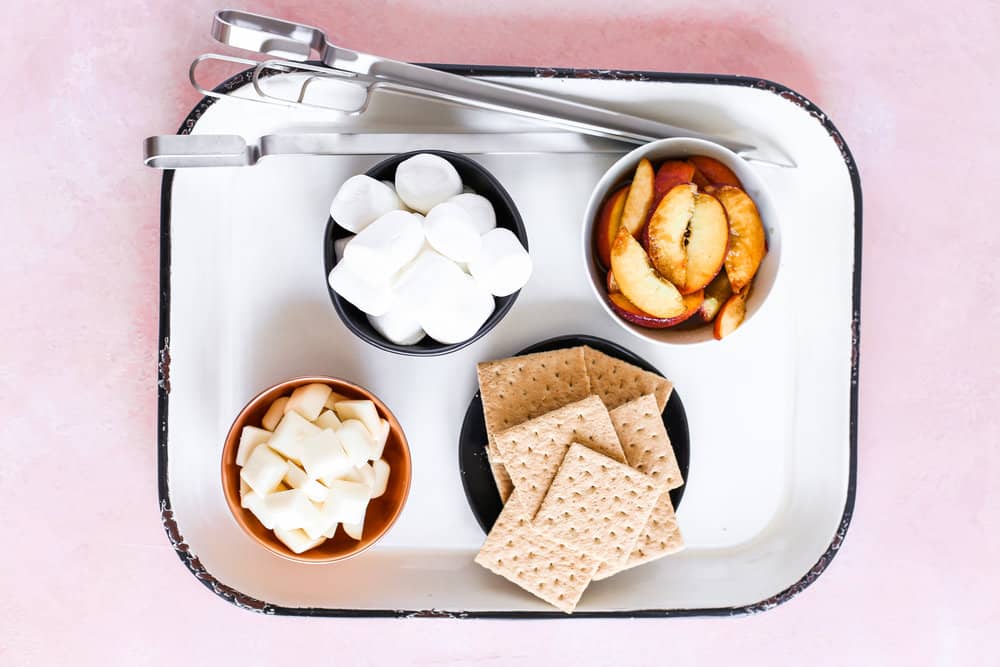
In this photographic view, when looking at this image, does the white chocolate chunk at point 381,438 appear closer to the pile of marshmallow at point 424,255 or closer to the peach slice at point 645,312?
the pile of marshmallow at point 424,255

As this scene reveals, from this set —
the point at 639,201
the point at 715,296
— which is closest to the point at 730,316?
the point at 715,296

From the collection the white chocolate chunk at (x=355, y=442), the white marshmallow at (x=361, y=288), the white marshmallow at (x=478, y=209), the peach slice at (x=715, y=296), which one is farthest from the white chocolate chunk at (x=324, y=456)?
the peach slice at (x=715, y=296)

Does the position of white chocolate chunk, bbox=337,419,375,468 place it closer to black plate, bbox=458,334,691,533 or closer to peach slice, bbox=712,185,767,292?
black plate, bbox=458,334,691,533

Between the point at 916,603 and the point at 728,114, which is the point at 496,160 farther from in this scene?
the point at 916,603

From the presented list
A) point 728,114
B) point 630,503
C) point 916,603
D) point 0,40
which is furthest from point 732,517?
point 0,40

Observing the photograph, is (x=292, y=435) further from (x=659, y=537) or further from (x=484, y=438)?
(x=659, y=537)

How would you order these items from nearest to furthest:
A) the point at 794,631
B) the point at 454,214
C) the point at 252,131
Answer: the point at 454,214 → the point at 252,131 → the point at 794,631
